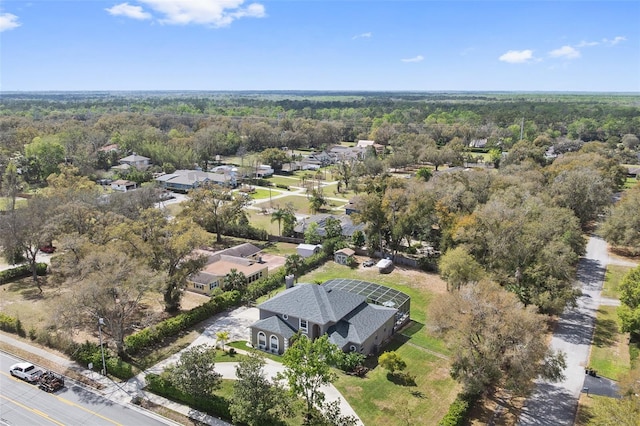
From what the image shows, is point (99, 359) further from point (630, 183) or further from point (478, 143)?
point (478, 143)

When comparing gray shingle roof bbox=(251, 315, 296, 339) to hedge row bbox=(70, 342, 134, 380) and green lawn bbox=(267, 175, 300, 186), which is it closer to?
hedge row bbox=(70, 342, 134, 380)

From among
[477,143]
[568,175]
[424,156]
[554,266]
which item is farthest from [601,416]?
[477,143]

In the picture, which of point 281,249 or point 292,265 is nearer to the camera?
point 292,265

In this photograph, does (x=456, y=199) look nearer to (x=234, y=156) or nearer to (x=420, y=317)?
(x=420, y=317)

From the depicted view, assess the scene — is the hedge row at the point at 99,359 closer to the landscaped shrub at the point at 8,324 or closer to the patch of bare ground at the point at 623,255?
the landscaped shrub at the point at 8,324

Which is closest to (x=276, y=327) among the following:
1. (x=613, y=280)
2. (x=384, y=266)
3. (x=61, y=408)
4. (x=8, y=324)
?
(x=61, y=408)

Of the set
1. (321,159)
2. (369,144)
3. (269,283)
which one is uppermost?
(369,144)

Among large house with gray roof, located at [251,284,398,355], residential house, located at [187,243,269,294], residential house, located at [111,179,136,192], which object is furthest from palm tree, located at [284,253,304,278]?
residential house, located at [111,179,136,192]

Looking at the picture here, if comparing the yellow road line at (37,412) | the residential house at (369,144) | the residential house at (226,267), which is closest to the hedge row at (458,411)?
the yellow road line at (37,412)
